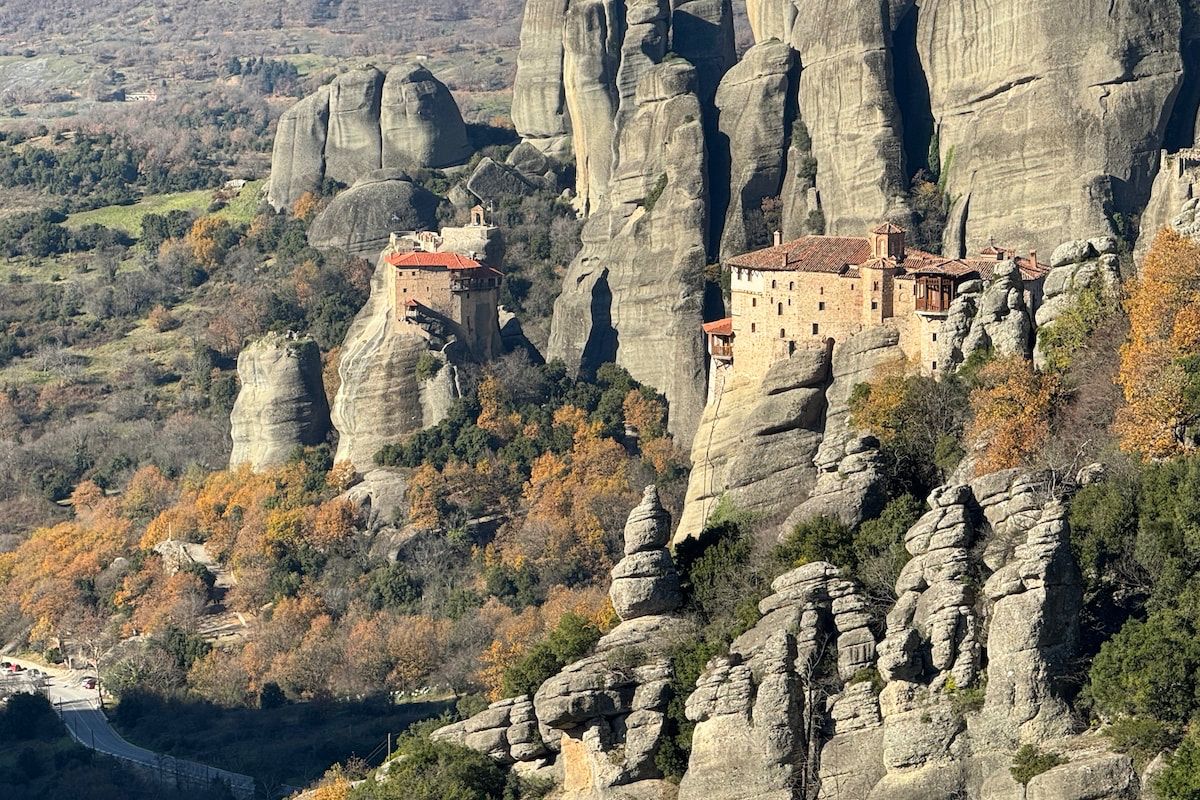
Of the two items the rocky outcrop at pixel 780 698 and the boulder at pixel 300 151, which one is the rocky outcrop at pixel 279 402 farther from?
the rocky outcrop at pixel 780 698

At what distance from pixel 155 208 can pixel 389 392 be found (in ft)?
108

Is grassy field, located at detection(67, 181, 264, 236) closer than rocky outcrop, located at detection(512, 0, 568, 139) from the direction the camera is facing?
No

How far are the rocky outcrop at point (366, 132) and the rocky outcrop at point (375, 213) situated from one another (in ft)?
8.76

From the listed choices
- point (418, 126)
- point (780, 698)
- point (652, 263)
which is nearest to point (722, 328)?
point (652, 263)

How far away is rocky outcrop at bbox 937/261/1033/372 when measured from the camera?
48.7 meters

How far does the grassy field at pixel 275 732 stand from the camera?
61.4 meters

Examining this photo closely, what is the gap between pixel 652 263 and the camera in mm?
73562

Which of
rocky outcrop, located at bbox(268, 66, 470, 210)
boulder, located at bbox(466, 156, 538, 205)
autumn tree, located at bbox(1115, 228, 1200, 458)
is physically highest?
rocky outcrop, located at bbox(268, 66, 470, 210)

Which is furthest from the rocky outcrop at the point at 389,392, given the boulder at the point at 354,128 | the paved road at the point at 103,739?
the boulder at the point at 354,128

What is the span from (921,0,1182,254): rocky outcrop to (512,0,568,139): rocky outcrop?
65.0 feet

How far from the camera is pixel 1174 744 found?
36.5 meters

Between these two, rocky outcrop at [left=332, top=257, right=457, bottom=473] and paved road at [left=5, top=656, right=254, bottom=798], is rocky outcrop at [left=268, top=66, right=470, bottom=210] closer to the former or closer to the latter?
rocky outcrop at [left=332, top=257, right=457, bottom=473]

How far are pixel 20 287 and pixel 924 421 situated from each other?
168ft

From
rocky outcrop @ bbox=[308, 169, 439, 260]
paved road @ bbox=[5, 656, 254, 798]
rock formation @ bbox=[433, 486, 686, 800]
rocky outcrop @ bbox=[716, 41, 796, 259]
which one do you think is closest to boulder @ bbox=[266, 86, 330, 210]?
rocky outcrop @ bbox=[308, 169, 439, 260]
